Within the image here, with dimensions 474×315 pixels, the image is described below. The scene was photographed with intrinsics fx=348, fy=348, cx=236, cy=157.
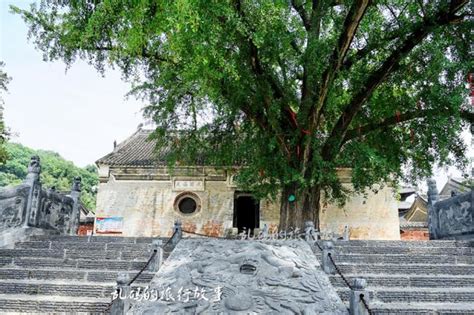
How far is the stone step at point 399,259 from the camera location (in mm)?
5945

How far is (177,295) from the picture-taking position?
4.46 metres

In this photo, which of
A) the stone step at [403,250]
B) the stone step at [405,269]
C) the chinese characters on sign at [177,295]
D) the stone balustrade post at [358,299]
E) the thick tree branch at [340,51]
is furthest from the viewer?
the thick tree branch at [340,51]

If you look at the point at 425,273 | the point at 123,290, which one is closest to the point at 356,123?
the point at 425,273

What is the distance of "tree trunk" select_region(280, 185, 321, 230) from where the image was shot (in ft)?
27.0

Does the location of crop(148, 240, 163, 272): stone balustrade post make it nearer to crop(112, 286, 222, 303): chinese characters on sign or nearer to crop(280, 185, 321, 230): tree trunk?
crop(112, 286, 222, 303): chinese characters on sign

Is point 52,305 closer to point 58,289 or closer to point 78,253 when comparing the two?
point 58,289

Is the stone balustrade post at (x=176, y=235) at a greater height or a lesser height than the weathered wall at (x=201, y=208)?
lesser

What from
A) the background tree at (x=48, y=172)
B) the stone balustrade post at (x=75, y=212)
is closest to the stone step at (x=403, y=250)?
the stone balustrade post at (x=75, y=212)

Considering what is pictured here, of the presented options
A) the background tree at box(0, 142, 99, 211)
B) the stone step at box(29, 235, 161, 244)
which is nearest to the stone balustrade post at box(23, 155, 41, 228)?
the stone step at box(29, 235, 161, 244)

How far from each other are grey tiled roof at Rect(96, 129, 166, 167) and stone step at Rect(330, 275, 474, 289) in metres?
9.23

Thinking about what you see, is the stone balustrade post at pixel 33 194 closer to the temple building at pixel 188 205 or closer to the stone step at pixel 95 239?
the stone step at pixel 95 239

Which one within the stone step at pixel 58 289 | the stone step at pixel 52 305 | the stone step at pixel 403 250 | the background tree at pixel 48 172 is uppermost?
the background tree at pixel 48 172

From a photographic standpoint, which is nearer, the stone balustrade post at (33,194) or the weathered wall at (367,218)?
the stone balustrade post at (33,194)

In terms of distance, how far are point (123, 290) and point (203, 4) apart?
174 inches
